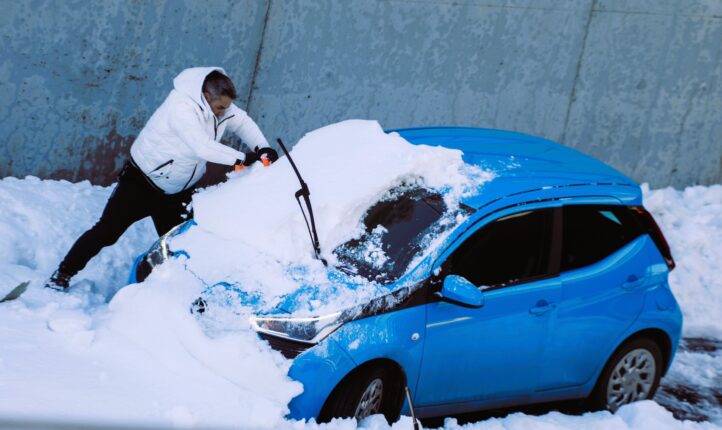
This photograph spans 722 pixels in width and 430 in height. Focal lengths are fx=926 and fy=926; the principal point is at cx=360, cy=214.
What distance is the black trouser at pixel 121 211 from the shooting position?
6.12m

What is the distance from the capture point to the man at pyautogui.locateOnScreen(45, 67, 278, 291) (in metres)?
5.97

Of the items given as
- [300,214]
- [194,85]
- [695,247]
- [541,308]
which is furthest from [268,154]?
[695,247]

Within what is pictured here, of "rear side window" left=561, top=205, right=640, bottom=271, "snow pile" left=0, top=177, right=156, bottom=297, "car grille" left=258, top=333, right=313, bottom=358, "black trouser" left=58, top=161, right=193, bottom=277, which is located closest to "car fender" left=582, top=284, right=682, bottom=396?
"rear side window" left=561, top=205, right=640, bottom=271

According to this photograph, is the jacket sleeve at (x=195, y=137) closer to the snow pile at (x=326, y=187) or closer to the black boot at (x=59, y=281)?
the snow pile at (x=326, y=187)

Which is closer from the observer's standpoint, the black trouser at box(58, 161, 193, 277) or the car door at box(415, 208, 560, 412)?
the car door at box(415, 208, 560, 412)

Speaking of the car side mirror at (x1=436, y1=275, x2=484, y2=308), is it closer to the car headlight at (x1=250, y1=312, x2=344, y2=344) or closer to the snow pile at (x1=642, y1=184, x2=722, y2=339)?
the car headlight at (x1=250, y1=312, x2=344, y2=344)

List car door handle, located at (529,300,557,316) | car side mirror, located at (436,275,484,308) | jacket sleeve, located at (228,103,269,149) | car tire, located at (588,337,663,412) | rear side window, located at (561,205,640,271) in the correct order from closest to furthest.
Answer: car side mirror, located at (436,275,484,308), car door handle, located at (529,300,557,316), rear side window, located at (561,205,640,271), car tire, located at (588,337,663,412), jacket sleeve, located at (228,103,269,149)

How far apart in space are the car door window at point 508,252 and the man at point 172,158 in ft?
5.07

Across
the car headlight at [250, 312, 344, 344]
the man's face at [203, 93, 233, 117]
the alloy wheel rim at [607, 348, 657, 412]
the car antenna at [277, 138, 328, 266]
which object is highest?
the man's face at [203, 93, 233, 117]

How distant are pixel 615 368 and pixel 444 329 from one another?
4.93 ft

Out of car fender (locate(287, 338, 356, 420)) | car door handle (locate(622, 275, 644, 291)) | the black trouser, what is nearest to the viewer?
car fender (locate(287, 338, 356, 420))

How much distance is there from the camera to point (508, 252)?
5309mm

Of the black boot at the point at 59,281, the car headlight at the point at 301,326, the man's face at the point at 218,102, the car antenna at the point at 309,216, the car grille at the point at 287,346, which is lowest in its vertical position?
the black boot at the point at 59,281

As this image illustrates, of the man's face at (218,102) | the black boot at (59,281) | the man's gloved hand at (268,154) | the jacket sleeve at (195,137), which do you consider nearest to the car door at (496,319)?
the man's gloved hand at (268,154)
